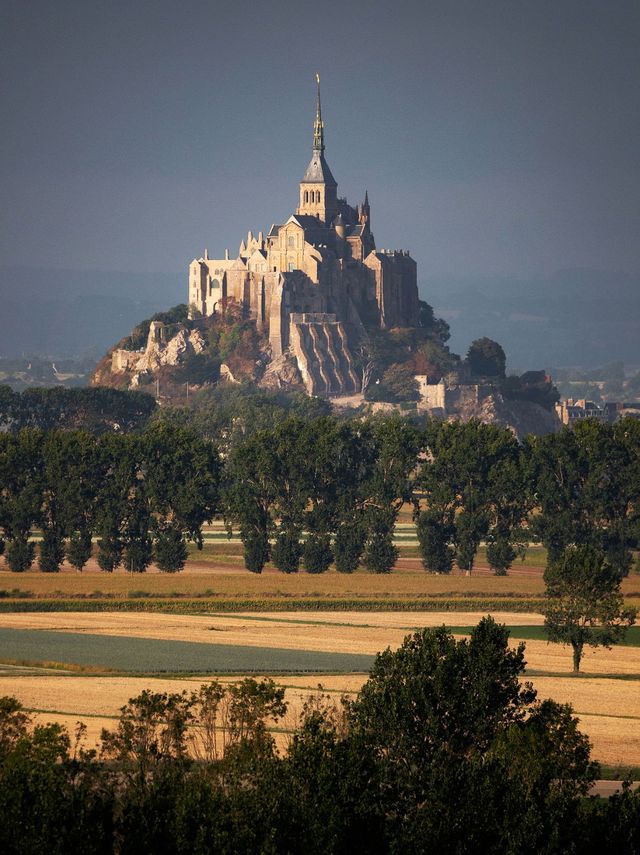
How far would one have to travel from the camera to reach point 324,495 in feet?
335

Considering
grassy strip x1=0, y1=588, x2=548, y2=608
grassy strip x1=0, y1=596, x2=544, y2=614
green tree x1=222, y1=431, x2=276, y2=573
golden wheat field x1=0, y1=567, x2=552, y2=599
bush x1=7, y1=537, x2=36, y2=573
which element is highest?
green tree x1=222, y1=431, x2=276, y2=573

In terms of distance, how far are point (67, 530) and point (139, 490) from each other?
14.9ft

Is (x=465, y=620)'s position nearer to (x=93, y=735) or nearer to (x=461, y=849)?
(x=93, y=735)

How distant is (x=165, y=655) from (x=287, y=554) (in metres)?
33.6

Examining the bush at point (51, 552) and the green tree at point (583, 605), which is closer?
the green tree at point (583, 605)

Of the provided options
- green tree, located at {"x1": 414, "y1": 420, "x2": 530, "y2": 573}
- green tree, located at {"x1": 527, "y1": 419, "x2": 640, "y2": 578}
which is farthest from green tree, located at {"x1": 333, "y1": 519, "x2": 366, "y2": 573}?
green tree, located at {"x1": 527, "y1": 419, "x2": 640, "y2": 578}

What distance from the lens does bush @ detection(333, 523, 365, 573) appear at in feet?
318

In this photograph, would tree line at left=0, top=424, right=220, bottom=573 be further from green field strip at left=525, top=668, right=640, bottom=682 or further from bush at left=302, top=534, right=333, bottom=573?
green field strip at left=525, top=668, right=640, bottom=682

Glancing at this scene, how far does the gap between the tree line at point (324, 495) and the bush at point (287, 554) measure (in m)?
0.07

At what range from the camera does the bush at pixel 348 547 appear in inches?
3814

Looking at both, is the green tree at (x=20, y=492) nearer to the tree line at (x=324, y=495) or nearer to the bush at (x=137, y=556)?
the tree line at (x=324, y=495)

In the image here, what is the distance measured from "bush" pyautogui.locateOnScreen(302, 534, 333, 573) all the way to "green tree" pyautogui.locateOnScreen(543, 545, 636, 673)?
2725 centimetres

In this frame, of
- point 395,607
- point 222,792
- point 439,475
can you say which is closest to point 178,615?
point 395,607

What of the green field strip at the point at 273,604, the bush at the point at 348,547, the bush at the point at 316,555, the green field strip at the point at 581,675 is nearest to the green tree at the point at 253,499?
the bush at the point at 316,555
